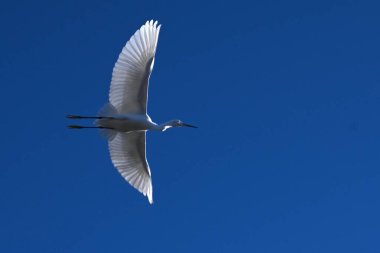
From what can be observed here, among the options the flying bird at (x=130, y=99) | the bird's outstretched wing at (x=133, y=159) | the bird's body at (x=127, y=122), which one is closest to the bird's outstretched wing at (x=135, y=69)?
the flying bird at (x=130, y=99)

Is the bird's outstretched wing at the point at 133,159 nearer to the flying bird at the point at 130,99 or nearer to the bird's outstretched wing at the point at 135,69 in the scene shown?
the flying bird at the point at 130,99

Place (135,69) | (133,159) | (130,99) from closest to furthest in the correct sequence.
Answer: (135,69), (130,99), (133,159)

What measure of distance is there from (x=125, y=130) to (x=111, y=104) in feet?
3.61

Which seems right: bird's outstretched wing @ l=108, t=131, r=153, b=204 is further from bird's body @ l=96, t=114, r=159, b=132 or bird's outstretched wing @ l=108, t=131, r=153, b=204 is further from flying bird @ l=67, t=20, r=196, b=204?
bird's body @ l=96, t=114, r=159, b=132

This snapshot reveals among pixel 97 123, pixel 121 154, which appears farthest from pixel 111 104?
pixel 121 154

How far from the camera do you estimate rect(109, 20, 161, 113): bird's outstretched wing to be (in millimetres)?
26844

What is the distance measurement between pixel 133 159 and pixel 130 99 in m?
3.26

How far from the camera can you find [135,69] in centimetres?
2712

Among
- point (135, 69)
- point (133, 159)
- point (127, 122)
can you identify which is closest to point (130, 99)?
point (127, 122)

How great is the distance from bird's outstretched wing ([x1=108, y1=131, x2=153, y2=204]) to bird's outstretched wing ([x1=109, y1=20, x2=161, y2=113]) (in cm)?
216

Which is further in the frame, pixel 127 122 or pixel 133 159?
pixel 133 159

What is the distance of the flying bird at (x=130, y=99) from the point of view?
2691 cm

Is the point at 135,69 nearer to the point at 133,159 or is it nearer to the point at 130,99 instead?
the point at 130,99

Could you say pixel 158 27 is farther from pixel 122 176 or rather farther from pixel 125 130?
pixel 122 176
